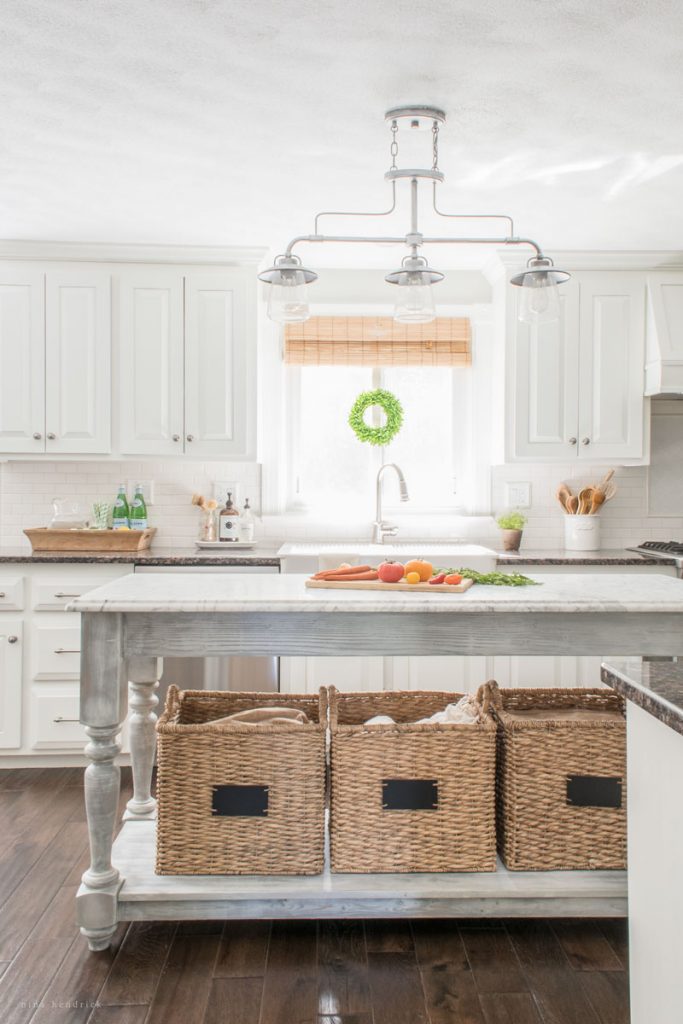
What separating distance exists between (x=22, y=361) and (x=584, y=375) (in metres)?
2.82

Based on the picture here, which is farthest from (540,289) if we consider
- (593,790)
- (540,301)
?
(593,790)

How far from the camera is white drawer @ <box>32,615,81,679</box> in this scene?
3738 mm

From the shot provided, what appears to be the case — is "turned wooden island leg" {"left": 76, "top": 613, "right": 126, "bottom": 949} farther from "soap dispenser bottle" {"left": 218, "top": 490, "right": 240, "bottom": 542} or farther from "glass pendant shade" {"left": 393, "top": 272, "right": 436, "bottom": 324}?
"soap dispenser bottle" {"left": 218, "top": 490, "right": 240, "bottom": 542}

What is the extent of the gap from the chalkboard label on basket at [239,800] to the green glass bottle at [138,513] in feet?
7.42

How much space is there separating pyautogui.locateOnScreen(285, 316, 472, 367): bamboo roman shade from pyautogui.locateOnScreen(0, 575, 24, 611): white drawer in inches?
72.1

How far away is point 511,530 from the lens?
4285 mm

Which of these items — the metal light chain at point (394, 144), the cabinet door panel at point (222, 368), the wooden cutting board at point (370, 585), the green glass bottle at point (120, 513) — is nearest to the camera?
the wooden cutting board at point (370, 585)

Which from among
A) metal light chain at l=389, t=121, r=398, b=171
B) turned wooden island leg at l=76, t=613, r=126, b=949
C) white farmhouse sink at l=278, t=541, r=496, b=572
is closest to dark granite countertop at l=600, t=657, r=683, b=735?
turned wooden island leg at l=76, t=613, r=126, b=949

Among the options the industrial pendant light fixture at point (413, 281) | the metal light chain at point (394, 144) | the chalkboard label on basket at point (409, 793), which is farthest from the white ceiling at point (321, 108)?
the chalkboard label on basket at point (409, 793)

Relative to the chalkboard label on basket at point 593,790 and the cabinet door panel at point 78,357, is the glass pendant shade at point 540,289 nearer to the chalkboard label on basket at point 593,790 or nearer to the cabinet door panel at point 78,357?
the chalkboard label on basket at point 593,790

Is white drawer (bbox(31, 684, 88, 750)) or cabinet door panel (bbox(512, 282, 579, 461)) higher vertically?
cabinet door panel (bbox(512, 282, 579, 461))

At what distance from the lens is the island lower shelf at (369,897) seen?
2227 millimetres

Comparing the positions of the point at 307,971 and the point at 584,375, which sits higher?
the point at 584,375

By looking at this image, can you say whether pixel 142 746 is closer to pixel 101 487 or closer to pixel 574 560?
pixel 101 487
